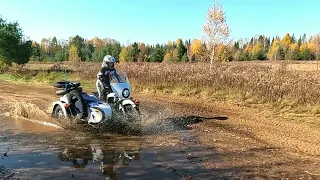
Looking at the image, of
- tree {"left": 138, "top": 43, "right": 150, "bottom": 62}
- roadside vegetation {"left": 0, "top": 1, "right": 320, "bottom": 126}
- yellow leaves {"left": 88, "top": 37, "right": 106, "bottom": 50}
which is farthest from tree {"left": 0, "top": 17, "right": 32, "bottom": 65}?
yellow leaves {"left": 88, "top": 37, "right": 106, "bottom": 50}

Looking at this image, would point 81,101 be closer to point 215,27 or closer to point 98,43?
point 215,27

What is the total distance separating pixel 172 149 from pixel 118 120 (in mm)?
1931

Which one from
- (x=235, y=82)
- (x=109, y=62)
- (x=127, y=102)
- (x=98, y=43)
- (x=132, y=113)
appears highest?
(x=98, y=43)

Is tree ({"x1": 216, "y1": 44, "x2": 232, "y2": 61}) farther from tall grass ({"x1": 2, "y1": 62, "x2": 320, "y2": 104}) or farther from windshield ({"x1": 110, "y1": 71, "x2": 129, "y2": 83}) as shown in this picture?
windshield ({"x1": 110, "y1": 71, "x2": 129, "y2": 83})

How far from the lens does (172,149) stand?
7453 millimetres

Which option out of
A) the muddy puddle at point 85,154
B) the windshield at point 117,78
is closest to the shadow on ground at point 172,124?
the muddy puddle at point 85,154

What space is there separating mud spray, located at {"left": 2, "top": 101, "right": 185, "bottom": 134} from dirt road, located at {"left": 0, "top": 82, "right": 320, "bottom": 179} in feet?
0.10

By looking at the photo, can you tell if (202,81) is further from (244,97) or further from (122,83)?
(122,83)

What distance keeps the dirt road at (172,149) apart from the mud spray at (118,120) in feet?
0.10

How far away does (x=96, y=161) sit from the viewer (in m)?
6.62

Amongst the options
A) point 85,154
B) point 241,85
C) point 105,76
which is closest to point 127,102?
point 105,76

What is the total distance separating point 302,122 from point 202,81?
275 inches

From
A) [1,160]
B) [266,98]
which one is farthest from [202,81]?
[1,160]

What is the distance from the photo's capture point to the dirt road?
19.7 feet
